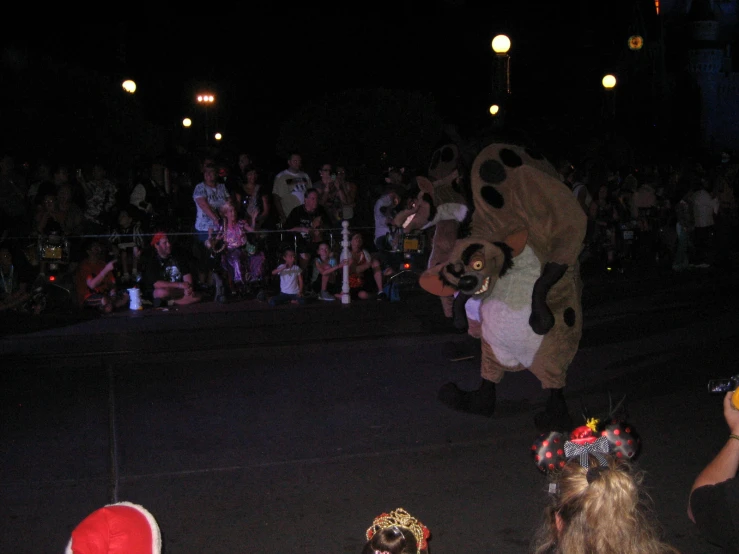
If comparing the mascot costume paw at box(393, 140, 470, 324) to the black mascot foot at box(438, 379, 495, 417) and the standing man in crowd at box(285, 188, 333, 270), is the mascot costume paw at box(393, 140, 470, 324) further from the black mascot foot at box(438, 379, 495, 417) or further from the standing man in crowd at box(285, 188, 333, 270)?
the standing man in crowd at box(285, 188, 333, 270)

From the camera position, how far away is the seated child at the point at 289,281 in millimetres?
11594

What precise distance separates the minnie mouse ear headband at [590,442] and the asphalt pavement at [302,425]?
26 centimetres

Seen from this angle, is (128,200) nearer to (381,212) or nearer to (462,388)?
(381,212)

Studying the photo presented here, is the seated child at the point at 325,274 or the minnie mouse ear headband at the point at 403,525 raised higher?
the seated child at the point at 325,274

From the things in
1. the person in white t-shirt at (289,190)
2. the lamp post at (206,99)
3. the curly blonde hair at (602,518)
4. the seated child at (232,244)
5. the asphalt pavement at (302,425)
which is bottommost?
the asphalt pavement at (302,425)

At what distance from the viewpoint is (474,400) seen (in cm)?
668

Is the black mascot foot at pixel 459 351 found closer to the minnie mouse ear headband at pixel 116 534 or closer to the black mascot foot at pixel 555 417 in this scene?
the black mascot foot at pixel 555 417

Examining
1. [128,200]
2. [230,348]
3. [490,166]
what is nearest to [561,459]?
[490,166]

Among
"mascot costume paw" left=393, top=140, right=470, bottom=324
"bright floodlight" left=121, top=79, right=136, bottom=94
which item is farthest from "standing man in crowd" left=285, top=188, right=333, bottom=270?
"bright floodlight" left=121, top=79, right=136, bottom=94

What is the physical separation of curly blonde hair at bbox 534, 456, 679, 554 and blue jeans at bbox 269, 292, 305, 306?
9279 millimetres

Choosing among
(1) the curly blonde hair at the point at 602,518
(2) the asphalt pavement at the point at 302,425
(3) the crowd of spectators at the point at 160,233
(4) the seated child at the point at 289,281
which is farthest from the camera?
(4) the seated child at the point at 289,281

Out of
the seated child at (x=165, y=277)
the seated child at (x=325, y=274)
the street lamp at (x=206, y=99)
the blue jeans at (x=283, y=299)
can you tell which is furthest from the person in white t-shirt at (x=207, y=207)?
the street lamp at (x=206, y=99)

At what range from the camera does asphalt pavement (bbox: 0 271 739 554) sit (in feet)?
16.0

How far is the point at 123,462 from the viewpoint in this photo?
5730 millimetres
